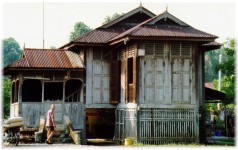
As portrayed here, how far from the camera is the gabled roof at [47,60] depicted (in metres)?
26.4

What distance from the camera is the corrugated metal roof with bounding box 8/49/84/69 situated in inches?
1045

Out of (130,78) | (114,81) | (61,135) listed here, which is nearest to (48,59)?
(114,81)

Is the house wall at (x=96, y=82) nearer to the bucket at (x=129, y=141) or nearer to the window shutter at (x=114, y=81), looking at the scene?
the window shutter at (x=114, y=81)

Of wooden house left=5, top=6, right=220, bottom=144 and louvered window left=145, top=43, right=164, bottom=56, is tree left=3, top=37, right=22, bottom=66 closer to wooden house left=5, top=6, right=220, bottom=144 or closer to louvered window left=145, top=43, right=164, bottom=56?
wooden house left=5, top=6, right=220, bottom=144

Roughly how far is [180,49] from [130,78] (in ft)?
10.8

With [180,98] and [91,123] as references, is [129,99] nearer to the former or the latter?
[180,98]

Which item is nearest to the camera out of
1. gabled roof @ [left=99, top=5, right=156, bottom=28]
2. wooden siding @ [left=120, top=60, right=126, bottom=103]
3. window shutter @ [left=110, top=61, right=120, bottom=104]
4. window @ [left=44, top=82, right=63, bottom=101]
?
wooden siding @ [left=120, top=60, right=126, bottom=103]

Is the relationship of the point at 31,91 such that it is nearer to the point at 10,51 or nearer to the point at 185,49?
the point at 185,49

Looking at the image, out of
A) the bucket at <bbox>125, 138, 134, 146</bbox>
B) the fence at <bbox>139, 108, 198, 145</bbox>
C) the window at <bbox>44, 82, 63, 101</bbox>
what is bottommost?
the bucket at <bbox>125, 138, 134, 146</bbox>

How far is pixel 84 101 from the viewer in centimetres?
2750

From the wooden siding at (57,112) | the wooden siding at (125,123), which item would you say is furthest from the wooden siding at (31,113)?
the wooden siding at (125,123)

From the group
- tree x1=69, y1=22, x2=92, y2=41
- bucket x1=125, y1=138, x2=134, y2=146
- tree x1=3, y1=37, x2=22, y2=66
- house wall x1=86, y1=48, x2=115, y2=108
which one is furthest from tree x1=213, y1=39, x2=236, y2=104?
tree x1=3, y1=37, x2=22, y2=66

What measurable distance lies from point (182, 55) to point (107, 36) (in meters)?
4.90

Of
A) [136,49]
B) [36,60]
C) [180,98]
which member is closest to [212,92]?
[180,98]
